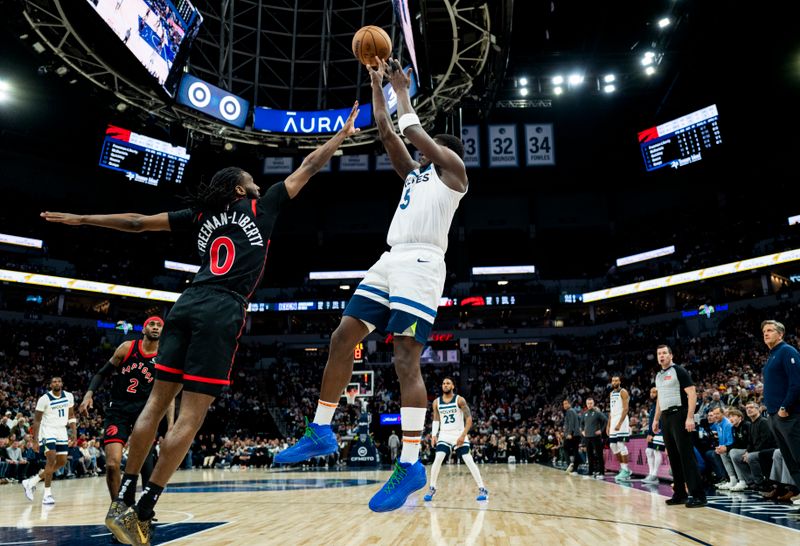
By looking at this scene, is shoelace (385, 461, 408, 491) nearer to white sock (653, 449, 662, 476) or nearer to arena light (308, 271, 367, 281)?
white sock (653, 449, 662, 476)

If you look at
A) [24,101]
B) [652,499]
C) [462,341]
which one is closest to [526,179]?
[462,341]

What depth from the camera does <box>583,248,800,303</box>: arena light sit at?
3031cm

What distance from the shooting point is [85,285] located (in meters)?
33.8

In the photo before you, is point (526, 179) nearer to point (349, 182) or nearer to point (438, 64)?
point (349, 182)

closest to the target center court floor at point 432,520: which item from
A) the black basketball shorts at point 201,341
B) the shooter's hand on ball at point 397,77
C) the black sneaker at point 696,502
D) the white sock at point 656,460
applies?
→ the black sneaker at point 696,502

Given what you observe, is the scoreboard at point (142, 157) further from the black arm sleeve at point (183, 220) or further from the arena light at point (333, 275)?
the black arm sleeve at point (183, 220)

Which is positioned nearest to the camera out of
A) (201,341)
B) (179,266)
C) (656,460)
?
(201,341)

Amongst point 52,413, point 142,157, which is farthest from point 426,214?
point 142,157

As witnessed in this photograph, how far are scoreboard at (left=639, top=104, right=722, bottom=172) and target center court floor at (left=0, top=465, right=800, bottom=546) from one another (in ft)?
65.4

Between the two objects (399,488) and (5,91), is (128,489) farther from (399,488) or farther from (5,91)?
(5,91)

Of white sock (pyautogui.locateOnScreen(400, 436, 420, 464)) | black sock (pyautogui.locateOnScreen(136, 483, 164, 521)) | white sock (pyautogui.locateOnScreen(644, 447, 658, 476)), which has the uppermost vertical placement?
white sock (pyautogui.locateOnScreen(400, 436, 420, 464))

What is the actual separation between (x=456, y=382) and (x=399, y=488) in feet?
109

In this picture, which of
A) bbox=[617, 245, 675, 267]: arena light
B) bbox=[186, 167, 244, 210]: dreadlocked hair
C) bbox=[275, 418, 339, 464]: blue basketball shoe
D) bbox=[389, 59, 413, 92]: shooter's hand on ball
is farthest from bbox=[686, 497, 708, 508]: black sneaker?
bbox=[617, 245, 675, 267]: arena light

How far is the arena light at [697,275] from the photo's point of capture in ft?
99.5
